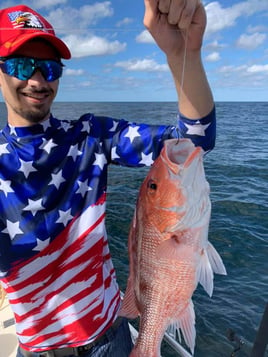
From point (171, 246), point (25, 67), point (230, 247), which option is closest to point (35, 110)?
point (25, 67)

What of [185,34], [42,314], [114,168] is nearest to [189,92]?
[185,34]

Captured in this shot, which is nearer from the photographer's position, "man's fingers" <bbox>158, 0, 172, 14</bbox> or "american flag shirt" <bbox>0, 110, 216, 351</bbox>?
"man's fingers" <bbox>158, 0, 172, 14</bbox>

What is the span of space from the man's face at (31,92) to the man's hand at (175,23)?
2.21 feet

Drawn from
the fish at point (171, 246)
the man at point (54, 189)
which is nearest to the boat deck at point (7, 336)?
the man at point (54, 189)

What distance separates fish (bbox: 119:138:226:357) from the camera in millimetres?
1488

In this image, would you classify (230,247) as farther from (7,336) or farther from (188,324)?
(188,324)

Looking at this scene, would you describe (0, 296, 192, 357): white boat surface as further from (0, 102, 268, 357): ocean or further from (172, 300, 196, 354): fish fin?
(0, 102, 268, 357): ocean

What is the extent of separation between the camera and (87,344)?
2.01 meters

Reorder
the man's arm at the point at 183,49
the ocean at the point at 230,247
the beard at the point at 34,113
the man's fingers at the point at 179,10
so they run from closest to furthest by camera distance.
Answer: the man's fingers at the point at 179,10, the man's arm at the point at 183,49, the beard at the point at 34,113, the ocean at the point at 230,247

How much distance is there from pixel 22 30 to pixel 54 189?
947 millimetres

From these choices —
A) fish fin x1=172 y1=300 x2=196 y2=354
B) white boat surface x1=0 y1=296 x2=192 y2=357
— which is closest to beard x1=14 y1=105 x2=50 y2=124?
fish fin x1=172 y1=300 x2=196 y2=354

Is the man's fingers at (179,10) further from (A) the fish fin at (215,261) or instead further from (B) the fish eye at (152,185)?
(A) the fish fin at (215,261)

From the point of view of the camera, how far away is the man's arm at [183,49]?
1.59 m

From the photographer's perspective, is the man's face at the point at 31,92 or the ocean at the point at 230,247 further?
the ocean at the point at 230,247
